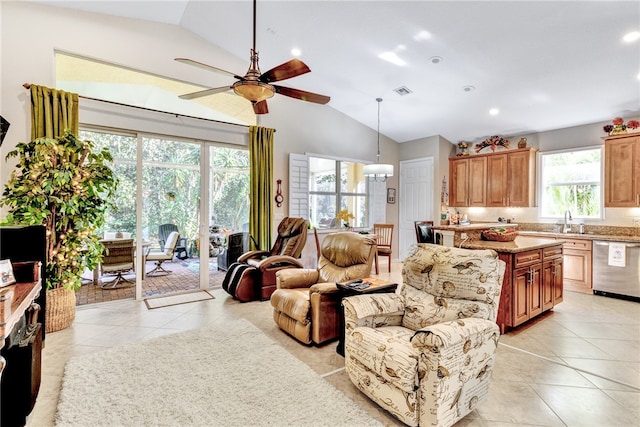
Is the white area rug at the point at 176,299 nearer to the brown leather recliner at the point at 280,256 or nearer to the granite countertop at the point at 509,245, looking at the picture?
the brown leather recliner at the point at 280,256

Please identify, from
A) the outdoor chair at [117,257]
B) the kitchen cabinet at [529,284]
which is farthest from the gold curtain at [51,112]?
the kitchen cabinet at [529,284]

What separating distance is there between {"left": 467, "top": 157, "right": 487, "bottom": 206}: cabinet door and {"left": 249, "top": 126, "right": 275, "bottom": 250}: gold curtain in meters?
4.13

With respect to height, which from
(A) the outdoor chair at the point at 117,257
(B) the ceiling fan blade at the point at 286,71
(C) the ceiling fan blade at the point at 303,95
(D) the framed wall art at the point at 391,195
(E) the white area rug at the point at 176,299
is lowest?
(E) the white area rug at the point at 176,299

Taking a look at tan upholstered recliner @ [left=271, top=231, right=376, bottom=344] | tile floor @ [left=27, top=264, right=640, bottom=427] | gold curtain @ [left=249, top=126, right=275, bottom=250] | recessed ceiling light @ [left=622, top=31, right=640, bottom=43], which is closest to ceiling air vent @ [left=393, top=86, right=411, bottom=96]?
gold curtain @ [left=249, top=126, right=275, bottom=250]

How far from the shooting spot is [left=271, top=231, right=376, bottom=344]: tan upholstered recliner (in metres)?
2.83

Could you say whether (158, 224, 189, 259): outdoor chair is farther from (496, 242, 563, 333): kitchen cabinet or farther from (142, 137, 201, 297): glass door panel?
(496, 242, 563, 333): kitchen cabinet

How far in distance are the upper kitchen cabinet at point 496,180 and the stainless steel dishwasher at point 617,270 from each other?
4.59 feet

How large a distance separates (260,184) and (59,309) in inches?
118

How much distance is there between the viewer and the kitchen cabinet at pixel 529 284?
312 cm

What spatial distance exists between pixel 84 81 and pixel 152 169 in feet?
4.27

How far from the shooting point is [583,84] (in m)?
4.14

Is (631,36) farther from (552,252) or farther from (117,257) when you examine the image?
(117,257)

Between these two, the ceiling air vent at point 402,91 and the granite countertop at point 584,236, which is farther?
the ceiling air vent at point 402,91

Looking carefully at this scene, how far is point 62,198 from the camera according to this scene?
3131mm
